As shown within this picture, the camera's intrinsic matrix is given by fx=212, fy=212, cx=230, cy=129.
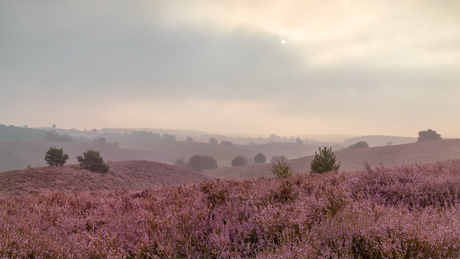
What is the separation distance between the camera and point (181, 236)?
2.88 meters

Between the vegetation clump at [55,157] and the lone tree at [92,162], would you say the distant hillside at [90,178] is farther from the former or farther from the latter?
the vegetation clump at [55,157]

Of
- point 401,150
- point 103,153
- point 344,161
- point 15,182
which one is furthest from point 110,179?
point 103,153

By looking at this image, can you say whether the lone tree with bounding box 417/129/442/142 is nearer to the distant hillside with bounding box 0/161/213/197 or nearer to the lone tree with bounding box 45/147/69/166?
the distant hillside with bounding box 0/161/213/197

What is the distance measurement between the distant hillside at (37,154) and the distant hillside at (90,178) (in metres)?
86.0

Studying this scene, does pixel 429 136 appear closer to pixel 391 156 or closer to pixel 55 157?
pixel 391 156

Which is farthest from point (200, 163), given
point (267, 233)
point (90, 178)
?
point (267, 233)

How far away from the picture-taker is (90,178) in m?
19.6

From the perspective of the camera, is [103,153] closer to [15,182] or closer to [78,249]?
[15,182]

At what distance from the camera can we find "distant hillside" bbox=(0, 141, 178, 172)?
321 ft

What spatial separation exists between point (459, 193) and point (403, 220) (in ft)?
12.4

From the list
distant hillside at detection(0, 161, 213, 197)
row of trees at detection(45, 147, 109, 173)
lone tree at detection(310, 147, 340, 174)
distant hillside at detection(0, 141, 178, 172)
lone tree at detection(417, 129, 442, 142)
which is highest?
lone tree at detection(417, 129, 442, 142)

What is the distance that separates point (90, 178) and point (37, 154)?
118 meters

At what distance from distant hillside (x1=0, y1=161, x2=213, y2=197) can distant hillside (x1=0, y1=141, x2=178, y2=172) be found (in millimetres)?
85986

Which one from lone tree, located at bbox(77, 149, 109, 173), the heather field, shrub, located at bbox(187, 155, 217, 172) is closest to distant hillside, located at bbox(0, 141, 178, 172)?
shrub, located at bbox(187, 155, 217, 172)
